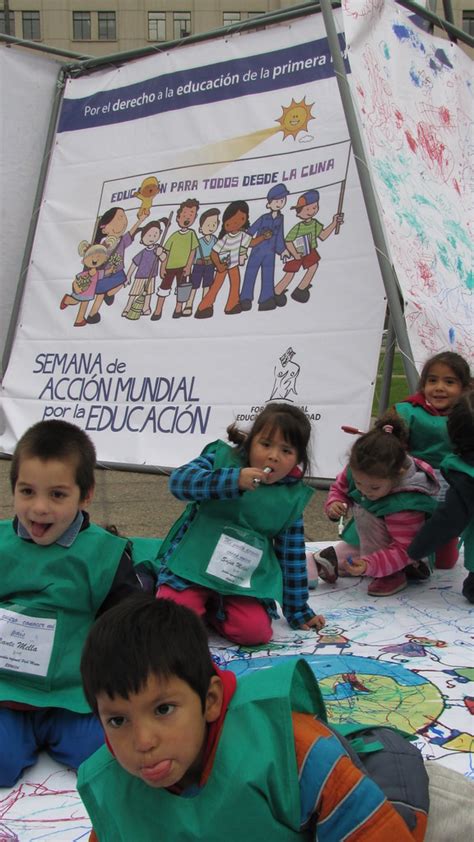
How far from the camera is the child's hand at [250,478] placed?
2109mm

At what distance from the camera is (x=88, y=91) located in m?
4.80

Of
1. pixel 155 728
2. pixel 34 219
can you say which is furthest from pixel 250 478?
pixel 34 219

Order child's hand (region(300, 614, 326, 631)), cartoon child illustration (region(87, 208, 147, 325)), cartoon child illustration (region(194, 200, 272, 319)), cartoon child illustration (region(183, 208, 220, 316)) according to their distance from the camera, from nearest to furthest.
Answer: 1. child's hand (region(300, 614, 326, 631))
2. cartoon child illustration (region(194, 200, 272, 319))
3. cartoon child illustration (region(183, 208, 220, 316))
4. cartoon child illustration (region(87, 208, 147, 325))

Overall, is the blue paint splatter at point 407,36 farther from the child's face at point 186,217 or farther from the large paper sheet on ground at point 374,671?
the large paper sheet on ground at point 374,671

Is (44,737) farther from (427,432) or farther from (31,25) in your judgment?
(31,25)

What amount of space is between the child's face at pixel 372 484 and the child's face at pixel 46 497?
1.15 metres

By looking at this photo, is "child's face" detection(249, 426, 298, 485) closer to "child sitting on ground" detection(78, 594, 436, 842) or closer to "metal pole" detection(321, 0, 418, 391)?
"metal pole" detection(321, 0, 418, 391)

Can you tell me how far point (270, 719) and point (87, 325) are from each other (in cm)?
364

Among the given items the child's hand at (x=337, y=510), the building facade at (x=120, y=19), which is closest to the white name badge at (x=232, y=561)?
the child's hand at (x=337, y=510)

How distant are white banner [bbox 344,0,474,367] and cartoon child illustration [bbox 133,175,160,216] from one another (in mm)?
1471

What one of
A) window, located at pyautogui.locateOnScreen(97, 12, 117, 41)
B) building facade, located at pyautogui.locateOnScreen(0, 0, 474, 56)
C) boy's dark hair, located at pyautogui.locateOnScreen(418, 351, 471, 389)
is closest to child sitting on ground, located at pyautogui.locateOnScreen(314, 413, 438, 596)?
boy's dark hair, located at pyautogui.locateOnScreen(418, 351, 471, 389)

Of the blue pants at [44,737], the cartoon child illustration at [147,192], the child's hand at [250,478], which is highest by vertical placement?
the cartoon child illustration at [147,192]

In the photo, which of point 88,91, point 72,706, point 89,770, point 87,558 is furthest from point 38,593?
point 88,91

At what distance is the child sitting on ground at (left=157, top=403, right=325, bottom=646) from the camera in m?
Answer: 2.22
